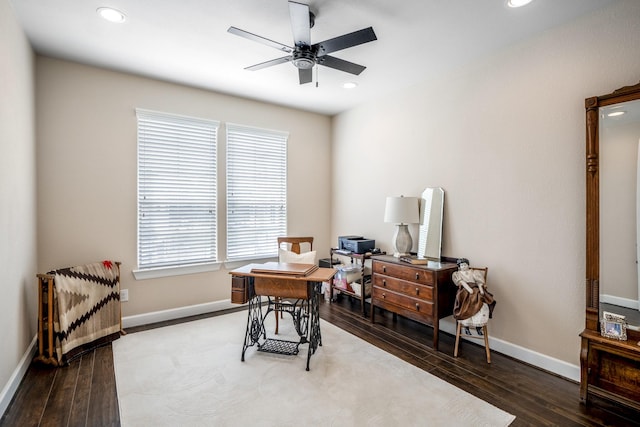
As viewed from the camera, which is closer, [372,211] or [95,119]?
[95,119]

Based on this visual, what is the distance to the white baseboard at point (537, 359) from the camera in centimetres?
240

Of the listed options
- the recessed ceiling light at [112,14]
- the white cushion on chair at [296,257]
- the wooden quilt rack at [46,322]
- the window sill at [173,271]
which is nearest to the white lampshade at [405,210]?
the white cushion on chair at [296,257]

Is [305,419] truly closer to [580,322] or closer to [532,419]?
[532,419]

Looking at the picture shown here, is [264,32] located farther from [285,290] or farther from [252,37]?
[285,290]

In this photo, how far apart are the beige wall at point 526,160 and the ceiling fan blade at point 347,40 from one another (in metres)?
1.55

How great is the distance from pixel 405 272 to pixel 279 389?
1.64 meters

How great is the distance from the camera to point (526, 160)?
106 inches

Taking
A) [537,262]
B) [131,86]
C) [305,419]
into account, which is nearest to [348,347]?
[305,419]

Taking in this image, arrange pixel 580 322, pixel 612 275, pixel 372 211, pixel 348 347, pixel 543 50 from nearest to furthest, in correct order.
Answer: pixel 612 275 < pixel 580 322 < pixel 543 50 < pixel 348 347 < pixel 372 211

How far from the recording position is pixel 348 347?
9.70 ft

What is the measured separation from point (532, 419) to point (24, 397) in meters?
3.41

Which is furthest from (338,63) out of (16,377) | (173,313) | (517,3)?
(16,377)

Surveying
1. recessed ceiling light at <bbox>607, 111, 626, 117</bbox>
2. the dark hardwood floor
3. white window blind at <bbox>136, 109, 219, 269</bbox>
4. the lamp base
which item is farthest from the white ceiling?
the dark hardwood floor

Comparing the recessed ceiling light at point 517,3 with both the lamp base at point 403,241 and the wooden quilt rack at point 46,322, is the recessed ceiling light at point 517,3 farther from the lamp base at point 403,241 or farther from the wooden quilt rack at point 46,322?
the wooden quilt rack at point 46,322
